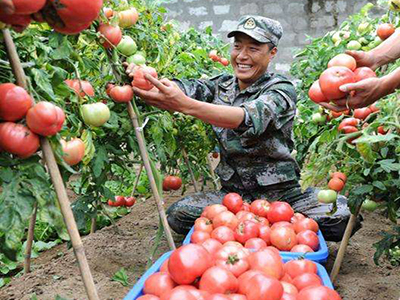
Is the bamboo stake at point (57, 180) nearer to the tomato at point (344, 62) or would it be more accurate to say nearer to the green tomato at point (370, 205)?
the tomato at point (344, 62)

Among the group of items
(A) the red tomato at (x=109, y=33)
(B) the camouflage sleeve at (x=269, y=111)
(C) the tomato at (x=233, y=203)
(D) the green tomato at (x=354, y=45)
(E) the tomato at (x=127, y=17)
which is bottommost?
(C) the tomato at (x=233, y=203)

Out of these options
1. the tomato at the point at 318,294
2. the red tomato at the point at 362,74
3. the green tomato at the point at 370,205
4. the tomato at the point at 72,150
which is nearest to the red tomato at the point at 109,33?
the tomato at the point at 72,150

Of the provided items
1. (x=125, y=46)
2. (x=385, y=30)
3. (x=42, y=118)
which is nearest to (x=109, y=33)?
(x=125, y=46)

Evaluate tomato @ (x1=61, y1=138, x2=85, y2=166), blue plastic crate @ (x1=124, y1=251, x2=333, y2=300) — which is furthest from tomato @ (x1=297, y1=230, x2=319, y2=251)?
tomato @ (x1=61, y1=138, x2=85, y2=166)

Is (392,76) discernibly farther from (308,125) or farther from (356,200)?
(308,125)

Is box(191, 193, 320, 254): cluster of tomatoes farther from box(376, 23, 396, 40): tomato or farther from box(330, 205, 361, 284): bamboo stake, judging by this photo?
box(376, 23, 396, 40): tomato

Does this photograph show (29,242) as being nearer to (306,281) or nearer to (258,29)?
(306,281)

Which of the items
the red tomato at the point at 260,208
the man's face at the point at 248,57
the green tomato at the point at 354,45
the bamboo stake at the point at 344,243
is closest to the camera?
the bamboo stake at the point at 344,243

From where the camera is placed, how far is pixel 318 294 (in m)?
1.64

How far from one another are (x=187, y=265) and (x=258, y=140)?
1.31 meters

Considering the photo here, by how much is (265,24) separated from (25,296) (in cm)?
197

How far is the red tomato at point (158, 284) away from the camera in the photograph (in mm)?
1727

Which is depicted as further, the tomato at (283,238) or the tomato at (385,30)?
the tomato at (385,30)

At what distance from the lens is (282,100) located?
9.04 feet
